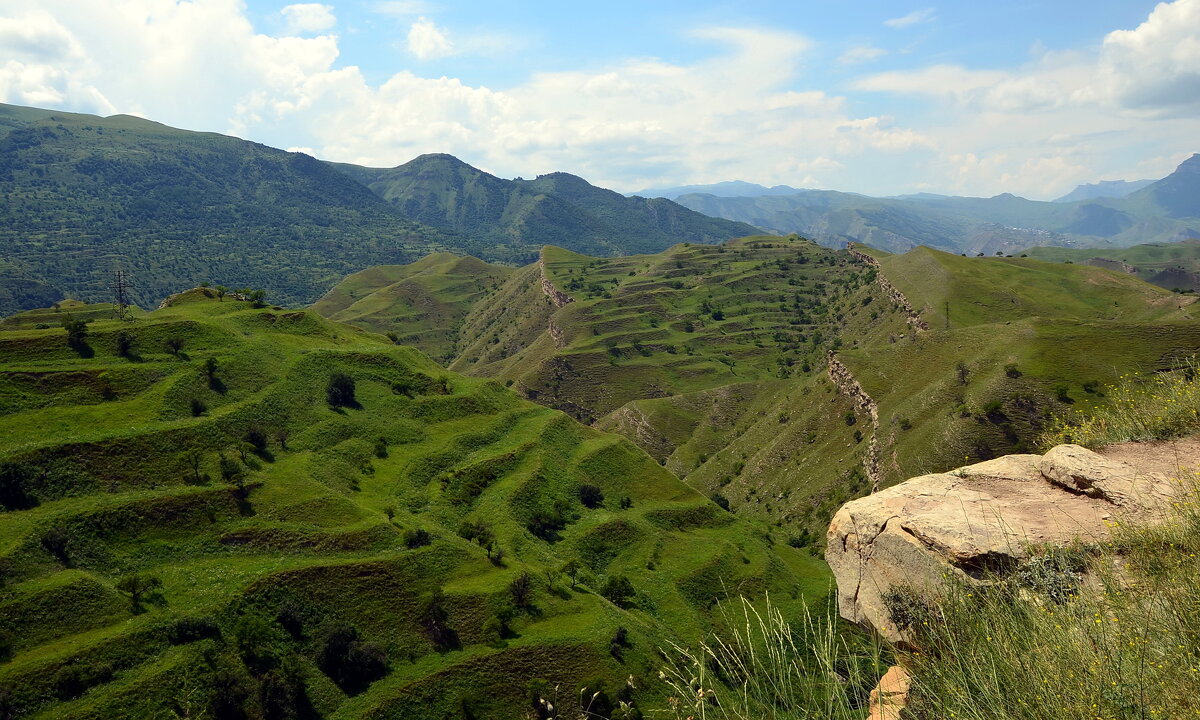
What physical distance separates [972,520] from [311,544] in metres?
68.2

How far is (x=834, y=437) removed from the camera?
128375 mm

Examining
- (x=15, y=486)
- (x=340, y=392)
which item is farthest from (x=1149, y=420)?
(x=340, y=392)

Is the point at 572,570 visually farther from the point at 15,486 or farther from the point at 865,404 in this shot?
the point at 865,404

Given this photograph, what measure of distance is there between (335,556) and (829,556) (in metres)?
61.2

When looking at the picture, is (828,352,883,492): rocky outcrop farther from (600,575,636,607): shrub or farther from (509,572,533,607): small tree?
(509,572,533,607): small tree

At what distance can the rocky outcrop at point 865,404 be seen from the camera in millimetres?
107312

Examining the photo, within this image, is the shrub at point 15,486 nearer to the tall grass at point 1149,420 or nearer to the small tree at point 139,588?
the small tree at point 139,588

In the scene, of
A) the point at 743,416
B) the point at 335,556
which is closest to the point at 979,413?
the point at 743,416

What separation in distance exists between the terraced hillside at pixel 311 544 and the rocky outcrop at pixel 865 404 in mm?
19751

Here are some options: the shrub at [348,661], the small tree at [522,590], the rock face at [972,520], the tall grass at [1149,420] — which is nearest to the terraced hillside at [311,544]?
the shrub at [348,661]

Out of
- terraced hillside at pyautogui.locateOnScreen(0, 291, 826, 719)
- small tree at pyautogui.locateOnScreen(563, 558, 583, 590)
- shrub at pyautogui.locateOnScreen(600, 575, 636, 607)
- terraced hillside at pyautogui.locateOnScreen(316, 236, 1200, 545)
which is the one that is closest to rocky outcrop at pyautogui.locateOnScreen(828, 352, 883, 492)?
terraced hillside at pyautogui.locateOnScreen(316, 236, 1200, 545)

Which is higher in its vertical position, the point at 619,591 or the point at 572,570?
the point at 572,570

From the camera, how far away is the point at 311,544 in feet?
230

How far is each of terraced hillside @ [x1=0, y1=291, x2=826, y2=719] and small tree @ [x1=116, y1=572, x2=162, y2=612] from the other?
0.21 meters
